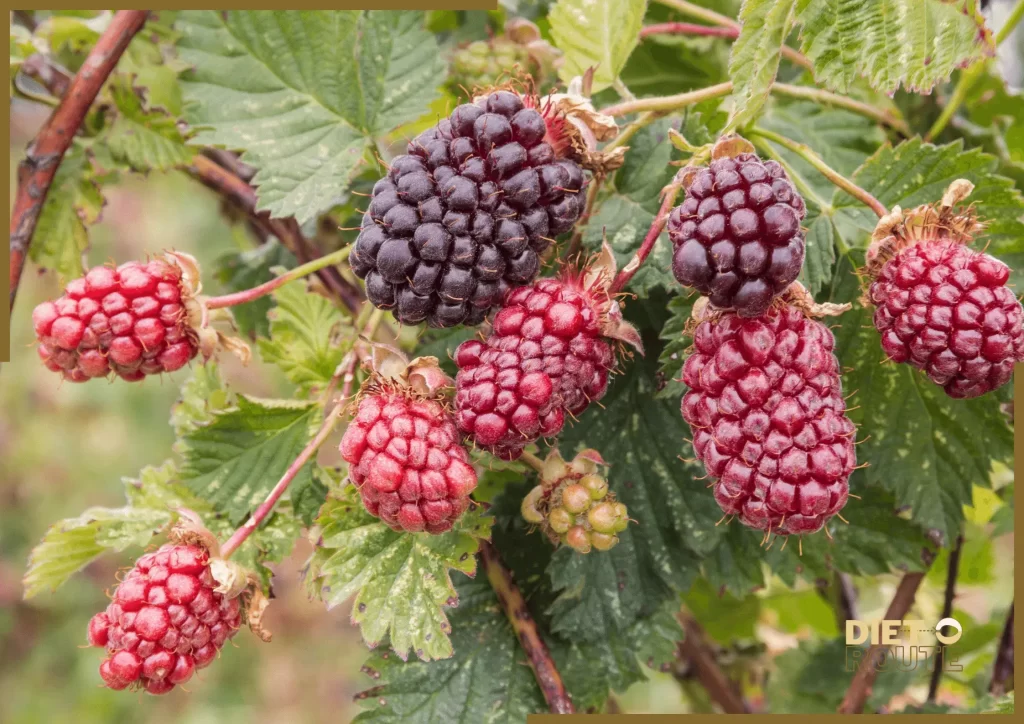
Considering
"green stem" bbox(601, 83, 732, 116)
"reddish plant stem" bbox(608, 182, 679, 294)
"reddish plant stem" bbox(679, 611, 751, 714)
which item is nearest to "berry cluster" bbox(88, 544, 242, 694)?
"reddish plant stem" bbox(608, 182, 679, 294)

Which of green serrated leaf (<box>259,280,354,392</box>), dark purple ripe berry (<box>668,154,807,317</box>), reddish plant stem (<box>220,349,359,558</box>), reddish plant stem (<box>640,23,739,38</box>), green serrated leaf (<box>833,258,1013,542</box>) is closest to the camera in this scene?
dark purple ripe berry (<box>668,154,807,317</box>)

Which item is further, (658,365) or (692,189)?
(658,365)

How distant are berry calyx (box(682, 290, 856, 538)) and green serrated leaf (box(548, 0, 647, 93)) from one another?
0.46 meters

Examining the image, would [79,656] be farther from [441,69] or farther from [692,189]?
[692,189]

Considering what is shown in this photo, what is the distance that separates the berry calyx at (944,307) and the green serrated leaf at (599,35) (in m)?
0.43

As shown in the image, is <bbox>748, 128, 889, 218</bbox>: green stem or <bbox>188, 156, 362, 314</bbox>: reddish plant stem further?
<bbox>188, 156, 362, 314</bbox>: reddish plant stem

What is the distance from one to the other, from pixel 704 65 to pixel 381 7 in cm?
53

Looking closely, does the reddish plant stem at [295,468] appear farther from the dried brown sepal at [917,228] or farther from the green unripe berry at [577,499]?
the dried brown sepal at [917,228]

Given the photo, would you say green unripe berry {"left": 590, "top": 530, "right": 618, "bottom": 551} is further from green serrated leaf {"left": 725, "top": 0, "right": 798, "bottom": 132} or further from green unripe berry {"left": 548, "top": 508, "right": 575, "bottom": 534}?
green serrated leaf {"left": 725, "top": 0, "right": 798, "bottom": 132}

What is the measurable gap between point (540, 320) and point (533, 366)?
5 centimetres

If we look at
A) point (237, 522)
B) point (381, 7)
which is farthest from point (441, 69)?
point (237, 522)

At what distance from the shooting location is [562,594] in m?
1.11

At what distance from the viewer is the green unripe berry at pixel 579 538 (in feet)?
3.05

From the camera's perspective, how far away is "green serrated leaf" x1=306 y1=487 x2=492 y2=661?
946mm
